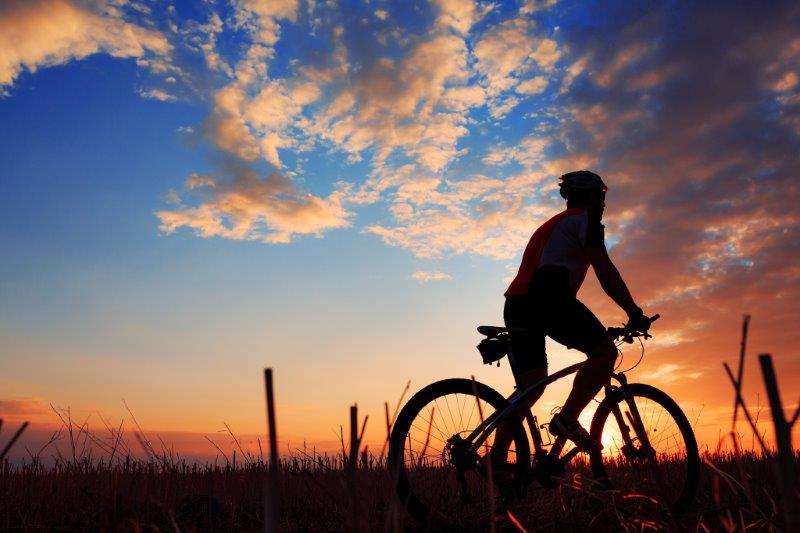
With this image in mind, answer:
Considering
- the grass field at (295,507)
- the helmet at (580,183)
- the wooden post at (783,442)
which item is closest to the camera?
the wooden post at (783,442)

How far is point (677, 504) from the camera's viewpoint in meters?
6.12

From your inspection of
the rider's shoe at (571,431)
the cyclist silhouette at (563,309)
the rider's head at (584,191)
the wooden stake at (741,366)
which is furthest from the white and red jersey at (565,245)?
the wooden stake at (741,366)

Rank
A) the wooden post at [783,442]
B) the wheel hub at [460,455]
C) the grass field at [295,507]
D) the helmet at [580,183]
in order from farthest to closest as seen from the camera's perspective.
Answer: the helmet at [580,183] < the wheel hub at [460,455] < the grass field at [295,507] < the wooden post at [783,442]

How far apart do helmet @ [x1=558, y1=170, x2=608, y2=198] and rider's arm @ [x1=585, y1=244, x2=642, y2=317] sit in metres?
0.62

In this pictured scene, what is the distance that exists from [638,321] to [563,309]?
39.6 inches

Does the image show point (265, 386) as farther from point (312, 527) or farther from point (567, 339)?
point (567, 339)

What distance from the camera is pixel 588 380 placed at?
5906mm

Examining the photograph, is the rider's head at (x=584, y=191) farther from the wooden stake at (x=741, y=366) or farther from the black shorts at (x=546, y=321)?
the wooden stake at (x=741, y=366)

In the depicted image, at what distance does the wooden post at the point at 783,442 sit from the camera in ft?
3.92

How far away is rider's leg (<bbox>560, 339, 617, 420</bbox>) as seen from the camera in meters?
5.87

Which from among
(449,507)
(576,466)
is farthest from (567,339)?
(576,466)

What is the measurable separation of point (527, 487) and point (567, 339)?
131 cm

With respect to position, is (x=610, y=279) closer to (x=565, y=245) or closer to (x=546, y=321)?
(x=565, y=245)

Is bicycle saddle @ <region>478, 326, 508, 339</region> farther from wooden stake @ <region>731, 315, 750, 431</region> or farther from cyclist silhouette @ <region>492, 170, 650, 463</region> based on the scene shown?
wooden stake @ <region>731, 315, 750, 431</region>
